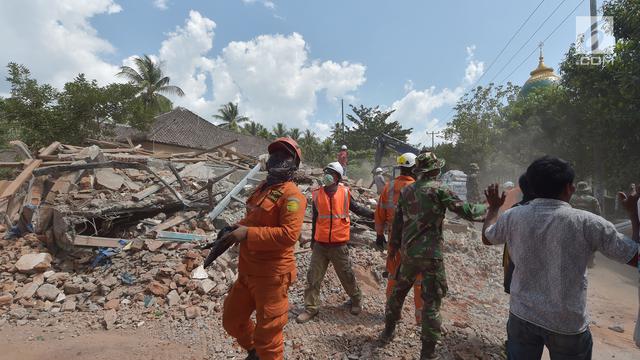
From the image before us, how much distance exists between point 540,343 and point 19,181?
8.54 m

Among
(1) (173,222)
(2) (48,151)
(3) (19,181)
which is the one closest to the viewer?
(1) (173,222)

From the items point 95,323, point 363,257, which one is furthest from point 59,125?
point 363,257

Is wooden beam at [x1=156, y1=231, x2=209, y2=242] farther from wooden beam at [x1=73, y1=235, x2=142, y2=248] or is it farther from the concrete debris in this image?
the concrete debris

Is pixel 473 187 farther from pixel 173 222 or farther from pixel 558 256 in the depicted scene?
pixel 558 256

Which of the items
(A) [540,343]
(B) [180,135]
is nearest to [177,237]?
(A) [540,343]

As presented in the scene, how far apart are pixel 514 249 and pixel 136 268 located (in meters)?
4.66

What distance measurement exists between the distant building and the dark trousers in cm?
2157

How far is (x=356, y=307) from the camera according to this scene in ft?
13.3

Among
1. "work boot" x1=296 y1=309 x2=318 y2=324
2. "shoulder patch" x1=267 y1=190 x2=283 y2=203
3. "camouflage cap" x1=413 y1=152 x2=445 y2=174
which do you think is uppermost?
"camouflage cap" x1=413 y1=152 x2=445 y2=174

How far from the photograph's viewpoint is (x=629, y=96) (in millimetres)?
8734

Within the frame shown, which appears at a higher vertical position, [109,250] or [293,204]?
[293,204]

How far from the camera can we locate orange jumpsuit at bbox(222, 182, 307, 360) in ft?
7.68

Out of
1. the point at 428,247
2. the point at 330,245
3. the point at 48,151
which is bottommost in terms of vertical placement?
the point at 330,245

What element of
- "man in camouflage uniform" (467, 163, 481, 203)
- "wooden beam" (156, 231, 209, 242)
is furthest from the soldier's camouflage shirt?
"man in camouflage uniform" (467, 163, 481, 203)
